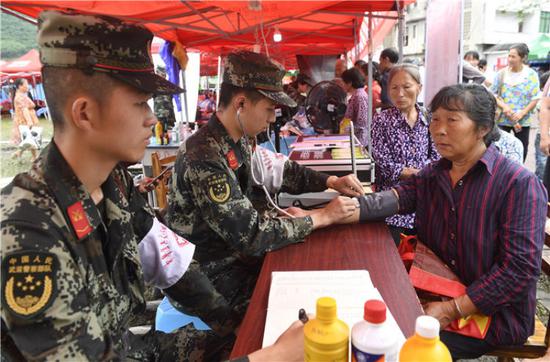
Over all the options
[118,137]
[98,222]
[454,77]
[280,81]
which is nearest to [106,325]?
[98,222]

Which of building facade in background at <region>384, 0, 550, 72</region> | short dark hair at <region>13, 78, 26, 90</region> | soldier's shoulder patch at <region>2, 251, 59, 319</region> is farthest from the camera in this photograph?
building facade in background at <region>384, 0, 550, 72</region>

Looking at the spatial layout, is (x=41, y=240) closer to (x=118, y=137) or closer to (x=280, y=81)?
(x=118, y=137)

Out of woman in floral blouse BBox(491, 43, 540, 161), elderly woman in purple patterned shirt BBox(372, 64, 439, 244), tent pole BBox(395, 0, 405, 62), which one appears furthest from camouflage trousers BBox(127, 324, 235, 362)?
woman in floral blouse BBox(491, 43, 540, 161)

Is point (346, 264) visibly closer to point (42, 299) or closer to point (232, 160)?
point (232, 160)

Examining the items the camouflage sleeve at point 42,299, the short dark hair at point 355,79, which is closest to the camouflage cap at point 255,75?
the camouflage sleeve at point 42,299

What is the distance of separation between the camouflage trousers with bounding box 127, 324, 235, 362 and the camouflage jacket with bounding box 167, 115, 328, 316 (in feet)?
0.55

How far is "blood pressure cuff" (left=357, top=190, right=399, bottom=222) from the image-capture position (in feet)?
6.41

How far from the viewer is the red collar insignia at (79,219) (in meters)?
0.99

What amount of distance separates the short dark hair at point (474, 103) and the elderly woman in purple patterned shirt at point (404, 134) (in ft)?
3.51

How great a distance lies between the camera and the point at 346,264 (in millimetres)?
1507

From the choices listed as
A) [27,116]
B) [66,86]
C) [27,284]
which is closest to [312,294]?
[27,284]

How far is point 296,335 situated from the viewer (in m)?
0.94

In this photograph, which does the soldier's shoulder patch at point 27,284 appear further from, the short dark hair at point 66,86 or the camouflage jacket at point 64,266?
the short dark hair at point 66,86

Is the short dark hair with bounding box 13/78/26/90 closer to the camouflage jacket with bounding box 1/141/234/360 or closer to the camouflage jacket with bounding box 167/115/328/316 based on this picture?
the camouflage jacket with bounding box 167/115/328/316
